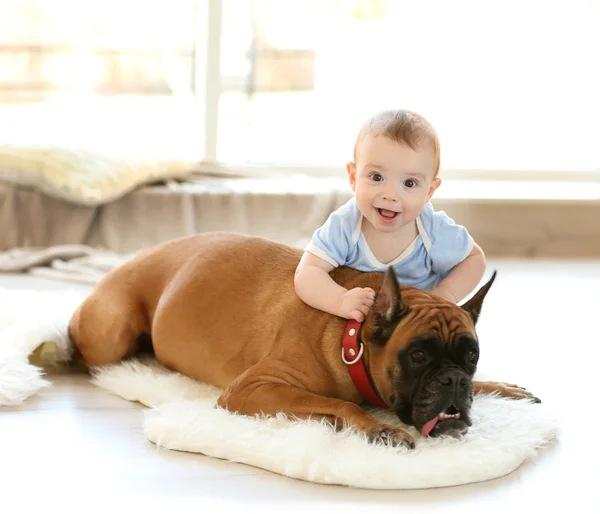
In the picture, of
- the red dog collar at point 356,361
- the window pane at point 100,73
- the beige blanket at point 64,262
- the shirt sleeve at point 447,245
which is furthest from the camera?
the window pane at point 100,73

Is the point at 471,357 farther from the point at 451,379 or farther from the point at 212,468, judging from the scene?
the point at 212,468

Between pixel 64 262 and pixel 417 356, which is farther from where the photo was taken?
pixel 64 262

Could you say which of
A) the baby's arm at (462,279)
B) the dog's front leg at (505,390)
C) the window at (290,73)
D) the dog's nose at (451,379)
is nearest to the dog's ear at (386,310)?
the dog's nose at (451,379)

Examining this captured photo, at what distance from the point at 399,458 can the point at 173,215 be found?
7.67ft

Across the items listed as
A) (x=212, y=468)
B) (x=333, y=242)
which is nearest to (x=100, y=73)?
(x=333, y=242)

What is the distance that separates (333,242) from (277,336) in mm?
253

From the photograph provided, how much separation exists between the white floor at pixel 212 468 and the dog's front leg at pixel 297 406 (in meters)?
0.13

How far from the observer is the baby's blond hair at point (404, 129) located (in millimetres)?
1955

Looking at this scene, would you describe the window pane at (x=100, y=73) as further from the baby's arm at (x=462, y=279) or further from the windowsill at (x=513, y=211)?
the baby's arm at (x=462, y=279)

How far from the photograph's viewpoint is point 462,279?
6.99ft

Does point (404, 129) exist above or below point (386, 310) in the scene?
above

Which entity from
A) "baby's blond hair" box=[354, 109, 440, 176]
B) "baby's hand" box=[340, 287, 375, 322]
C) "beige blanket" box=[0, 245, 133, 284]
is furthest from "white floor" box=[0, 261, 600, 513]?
"beige blanket" box=[0, 245, 133, 284]

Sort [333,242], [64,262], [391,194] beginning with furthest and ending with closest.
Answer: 1. [64,262]
2. [333,242]
3. [391,194]

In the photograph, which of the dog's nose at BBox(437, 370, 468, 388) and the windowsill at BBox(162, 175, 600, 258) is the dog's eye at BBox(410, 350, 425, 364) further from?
the windowsill at BBox(162, 175, 600, 258)
